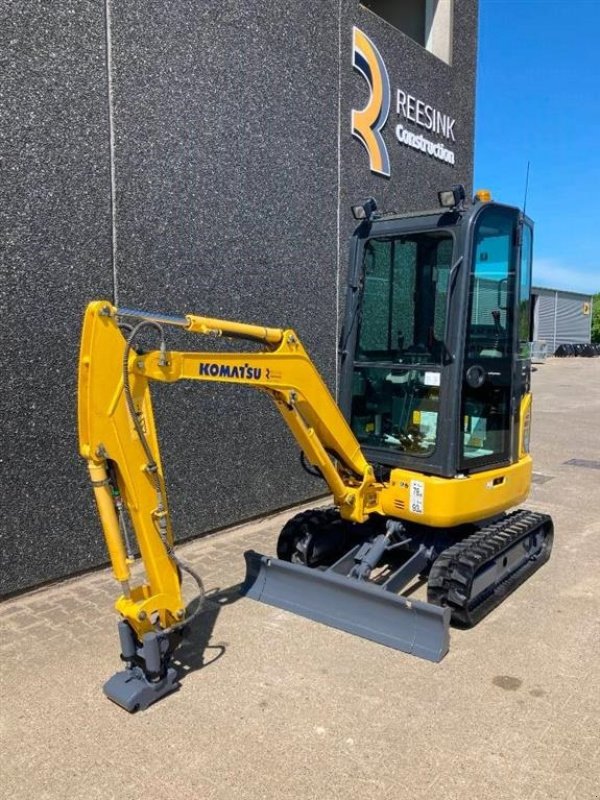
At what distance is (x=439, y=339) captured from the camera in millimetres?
4449

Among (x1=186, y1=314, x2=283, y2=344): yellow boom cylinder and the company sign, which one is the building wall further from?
(x1=186, y1=314, x2=283, y2=344): yellow boom cylinder

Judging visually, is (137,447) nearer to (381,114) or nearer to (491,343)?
(491,343)

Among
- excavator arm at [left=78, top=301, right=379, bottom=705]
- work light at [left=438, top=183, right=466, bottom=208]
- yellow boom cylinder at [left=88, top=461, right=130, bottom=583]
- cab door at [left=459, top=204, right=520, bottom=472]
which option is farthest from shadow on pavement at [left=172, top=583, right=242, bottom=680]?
work light at [left=438, top=183, right=466, bottom=208]

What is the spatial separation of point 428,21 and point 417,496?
7.46 meters

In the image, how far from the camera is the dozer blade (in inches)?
152

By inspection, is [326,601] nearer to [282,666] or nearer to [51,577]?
[282,666]

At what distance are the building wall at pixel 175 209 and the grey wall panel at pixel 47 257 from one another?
1 centimetres

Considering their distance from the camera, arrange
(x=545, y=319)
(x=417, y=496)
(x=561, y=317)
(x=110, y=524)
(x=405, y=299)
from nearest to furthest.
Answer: (x=110, y=524), (x=417, y=496), (x=405, y=299), (x=545, y=319), (x=561, y=317)

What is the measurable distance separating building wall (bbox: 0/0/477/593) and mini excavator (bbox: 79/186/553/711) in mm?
680

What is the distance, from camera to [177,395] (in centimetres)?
566

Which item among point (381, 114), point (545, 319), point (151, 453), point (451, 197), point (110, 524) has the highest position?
point (381, 114)

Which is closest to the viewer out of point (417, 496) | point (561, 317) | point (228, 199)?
point (417, 496)

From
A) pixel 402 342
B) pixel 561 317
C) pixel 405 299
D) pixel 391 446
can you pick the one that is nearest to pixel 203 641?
pixel 391 446

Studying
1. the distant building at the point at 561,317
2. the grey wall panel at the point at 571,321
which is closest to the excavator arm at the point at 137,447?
the distant building at the point at 561,317
